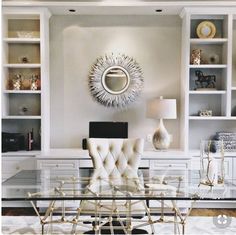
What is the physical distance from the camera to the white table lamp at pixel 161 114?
4.40 metres

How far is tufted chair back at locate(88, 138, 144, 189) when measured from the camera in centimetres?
330

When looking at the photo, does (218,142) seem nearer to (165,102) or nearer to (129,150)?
(165,102)

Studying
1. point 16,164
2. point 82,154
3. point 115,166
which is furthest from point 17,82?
point 115,166

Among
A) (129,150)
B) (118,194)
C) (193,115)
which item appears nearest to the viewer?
(118,194)

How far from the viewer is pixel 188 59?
4512 millimetres

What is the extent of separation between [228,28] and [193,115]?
122 cm

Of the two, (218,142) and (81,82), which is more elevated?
(81,82)

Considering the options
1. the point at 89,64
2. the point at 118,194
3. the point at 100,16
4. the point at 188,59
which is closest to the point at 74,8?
the point at 100,16

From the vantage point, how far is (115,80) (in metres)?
4.86

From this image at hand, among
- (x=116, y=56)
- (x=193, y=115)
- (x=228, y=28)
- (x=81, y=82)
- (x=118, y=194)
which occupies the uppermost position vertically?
(x=228, y=28)

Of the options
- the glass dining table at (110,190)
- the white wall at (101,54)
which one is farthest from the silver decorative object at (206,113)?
the glass dining table at (110,190)

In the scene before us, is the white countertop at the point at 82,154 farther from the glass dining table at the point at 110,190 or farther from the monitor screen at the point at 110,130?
→ the glass dining table at the point at 110,190

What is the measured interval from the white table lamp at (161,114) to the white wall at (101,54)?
39cm

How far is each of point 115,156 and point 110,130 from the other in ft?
3.88
